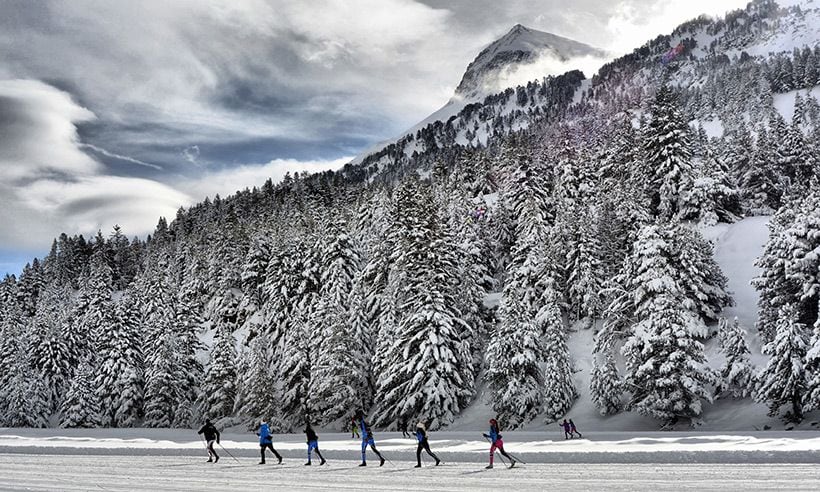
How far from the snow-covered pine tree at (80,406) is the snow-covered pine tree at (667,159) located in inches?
2252

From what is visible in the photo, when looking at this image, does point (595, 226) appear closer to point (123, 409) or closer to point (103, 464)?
point (103, 464)

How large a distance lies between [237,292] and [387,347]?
48118 millimetres

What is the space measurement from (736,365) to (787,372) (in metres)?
3.85

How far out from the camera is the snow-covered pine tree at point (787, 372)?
2644 cm

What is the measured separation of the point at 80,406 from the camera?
171ft

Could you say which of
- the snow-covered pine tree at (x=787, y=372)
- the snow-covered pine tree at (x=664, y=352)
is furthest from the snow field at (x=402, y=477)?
the snow-covered pine tree at (x=664, y=352)

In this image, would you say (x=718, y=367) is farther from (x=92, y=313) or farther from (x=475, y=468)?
(x=92, y=313)

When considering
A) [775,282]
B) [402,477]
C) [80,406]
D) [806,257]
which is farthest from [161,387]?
[806,257]

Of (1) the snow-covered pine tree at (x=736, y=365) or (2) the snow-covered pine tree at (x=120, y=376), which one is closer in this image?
(1) the snow-covered pine tree at (x=736, y=365)

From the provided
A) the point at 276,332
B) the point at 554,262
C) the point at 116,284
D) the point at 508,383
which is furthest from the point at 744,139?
the point at 116,284

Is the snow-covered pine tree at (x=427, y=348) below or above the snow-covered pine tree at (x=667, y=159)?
below

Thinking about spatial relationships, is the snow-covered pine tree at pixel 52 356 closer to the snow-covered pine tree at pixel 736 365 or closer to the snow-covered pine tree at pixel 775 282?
the snow-covered pine tree at pixel 736 365

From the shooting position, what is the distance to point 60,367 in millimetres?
63375

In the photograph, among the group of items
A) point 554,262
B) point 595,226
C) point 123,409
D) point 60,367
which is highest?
point 595,226
